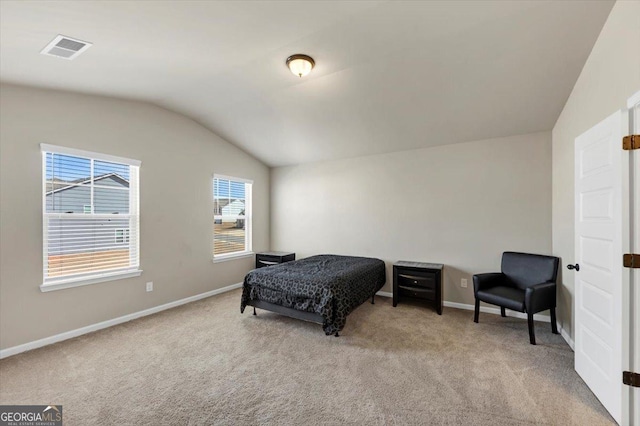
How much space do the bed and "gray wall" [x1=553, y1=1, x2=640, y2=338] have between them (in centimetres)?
224

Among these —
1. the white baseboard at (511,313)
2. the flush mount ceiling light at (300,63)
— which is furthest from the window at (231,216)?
the white baseboard at (511,313)

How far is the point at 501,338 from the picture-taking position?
2941mm

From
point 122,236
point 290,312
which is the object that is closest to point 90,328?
point 122,236

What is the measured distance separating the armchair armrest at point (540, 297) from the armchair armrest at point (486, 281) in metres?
0.54

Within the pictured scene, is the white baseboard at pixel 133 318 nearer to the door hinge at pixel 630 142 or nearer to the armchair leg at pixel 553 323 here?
the armchair leg at pixel 553 323

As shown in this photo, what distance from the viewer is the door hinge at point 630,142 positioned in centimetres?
167

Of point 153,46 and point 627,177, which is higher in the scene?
point 153,46

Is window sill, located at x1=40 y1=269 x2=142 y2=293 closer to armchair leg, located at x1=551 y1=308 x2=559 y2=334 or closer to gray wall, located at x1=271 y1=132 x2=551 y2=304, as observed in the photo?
gray wall, located at x1=271 y1=132 x2=551 y2=304

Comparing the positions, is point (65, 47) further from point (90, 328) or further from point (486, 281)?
point (486, 281)

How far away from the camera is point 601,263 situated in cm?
195

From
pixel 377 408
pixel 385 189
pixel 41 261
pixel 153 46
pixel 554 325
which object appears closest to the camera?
pixel 377 408

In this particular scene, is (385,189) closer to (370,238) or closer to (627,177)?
(370,238)

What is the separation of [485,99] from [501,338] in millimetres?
2708

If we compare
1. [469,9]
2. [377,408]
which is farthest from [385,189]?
[377,408]
